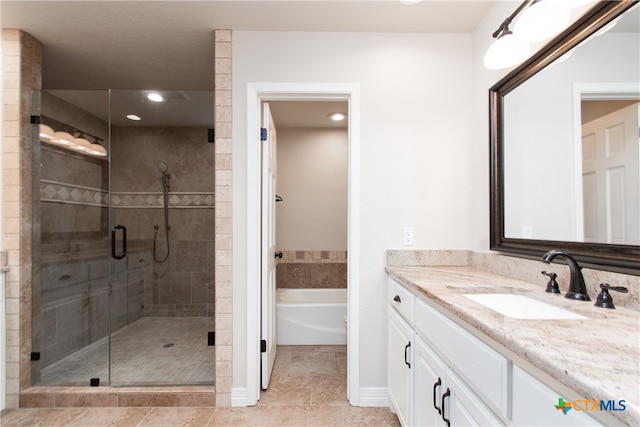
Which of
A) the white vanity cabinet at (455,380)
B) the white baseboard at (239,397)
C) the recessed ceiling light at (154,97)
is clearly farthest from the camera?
the recessed ceiling light at (154,97)

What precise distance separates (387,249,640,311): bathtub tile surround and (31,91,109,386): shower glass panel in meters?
2.28

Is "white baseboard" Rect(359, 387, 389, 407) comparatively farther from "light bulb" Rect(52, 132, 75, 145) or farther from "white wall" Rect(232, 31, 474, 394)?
"light bulb" Rect(52, 132, 75, 145)

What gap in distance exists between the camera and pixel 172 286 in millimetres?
3057

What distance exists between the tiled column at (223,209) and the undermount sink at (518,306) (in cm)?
143

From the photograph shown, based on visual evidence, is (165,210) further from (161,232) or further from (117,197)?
(117,197)

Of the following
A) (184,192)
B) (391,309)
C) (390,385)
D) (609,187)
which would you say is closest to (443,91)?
(609,187)

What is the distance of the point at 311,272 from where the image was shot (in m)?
3.44

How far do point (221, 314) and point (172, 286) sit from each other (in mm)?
1502

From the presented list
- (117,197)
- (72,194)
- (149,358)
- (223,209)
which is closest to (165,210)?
(117,197)

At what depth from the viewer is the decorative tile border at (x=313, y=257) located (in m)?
3.48

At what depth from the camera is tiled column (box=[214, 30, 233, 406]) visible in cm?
188

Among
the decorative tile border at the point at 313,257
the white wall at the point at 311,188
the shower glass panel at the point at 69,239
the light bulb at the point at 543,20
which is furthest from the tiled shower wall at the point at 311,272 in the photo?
the light bulb at the point at 543,20

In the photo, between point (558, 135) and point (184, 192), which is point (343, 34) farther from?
point (184, 192)

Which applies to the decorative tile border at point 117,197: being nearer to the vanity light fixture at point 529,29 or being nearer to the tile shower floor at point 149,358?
the tile shower floor at point 149,358
